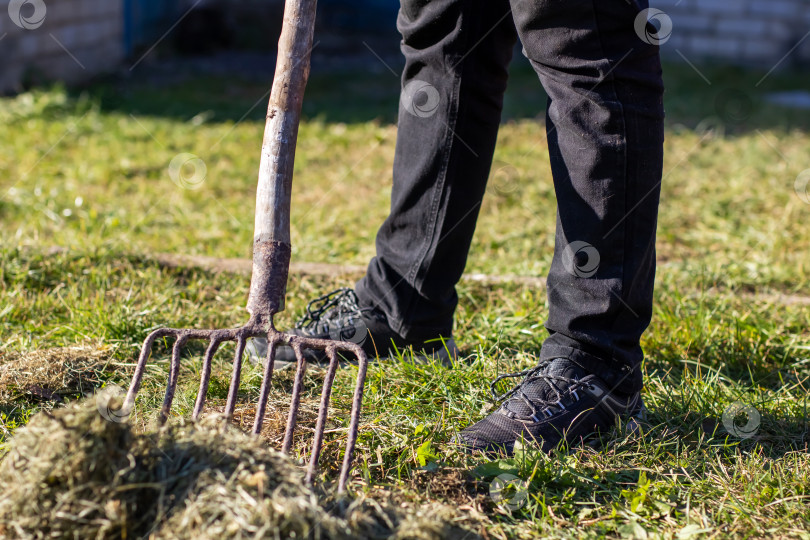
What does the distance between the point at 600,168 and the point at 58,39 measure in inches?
216

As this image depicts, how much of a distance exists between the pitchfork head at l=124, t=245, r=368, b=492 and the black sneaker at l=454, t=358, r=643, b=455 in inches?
11.9

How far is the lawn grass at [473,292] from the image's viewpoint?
4.75 feet

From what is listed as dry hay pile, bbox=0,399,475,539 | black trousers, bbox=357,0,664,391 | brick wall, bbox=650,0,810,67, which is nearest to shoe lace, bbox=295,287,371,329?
black trousers, bbox=357,0,664,391

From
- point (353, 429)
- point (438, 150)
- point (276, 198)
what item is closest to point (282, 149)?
point (276, 198)

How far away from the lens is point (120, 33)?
22.3ft

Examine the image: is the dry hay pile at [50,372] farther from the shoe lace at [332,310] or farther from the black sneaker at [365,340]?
the shoe lace at [332,310]

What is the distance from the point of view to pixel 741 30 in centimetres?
768

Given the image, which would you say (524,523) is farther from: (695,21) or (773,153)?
(695,21)

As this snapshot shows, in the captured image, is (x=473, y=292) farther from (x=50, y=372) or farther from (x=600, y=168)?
(x=50, y=372)

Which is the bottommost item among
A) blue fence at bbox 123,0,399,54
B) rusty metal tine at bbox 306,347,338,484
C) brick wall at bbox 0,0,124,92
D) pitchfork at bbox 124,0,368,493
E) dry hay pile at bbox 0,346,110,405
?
dry hay pile at bbox 0,346,110,405

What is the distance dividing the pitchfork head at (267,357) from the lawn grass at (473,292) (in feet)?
0.54

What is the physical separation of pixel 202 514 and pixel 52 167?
3017 millimetres

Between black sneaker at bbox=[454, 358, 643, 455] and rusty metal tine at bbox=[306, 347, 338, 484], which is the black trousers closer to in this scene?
black sneaker at bbox=[454, 358, 643, 455]

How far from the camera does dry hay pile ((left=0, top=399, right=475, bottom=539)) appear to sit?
1.10m
